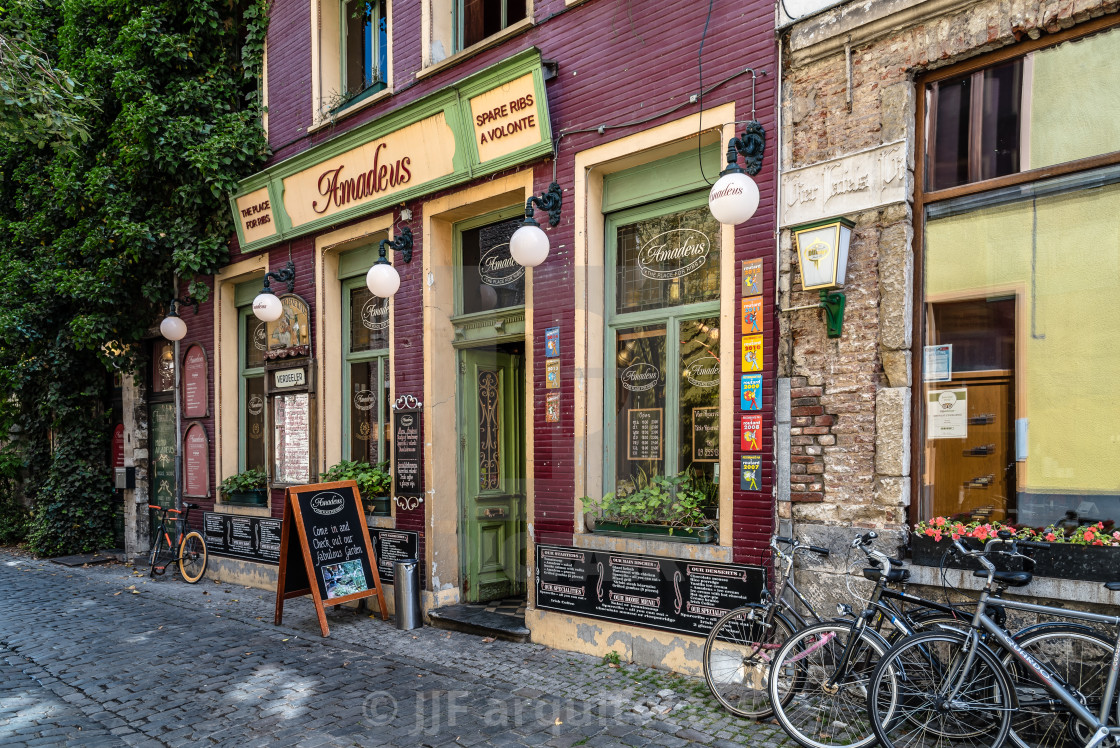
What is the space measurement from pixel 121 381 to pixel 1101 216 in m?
12.9

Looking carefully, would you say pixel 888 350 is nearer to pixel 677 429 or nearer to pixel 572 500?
pixel 677 429

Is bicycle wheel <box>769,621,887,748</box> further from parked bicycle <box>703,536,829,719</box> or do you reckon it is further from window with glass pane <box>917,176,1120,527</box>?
window with glass pane <box>917,176,1120,527</box>

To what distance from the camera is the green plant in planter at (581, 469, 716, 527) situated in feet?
18.6

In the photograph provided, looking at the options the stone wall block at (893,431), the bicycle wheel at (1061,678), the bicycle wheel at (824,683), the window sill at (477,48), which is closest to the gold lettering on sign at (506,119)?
the window sill at (477,48)

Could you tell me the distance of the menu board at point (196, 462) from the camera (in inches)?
416

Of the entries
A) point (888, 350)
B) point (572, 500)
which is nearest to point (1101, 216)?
point (888, 350)

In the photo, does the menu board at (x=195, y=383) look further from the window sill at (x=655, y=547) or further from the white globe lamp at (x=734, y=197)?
the white globe lamp at (x=734, y=197)

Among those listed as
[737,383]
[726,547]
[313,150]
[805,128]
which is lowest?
[726,547]

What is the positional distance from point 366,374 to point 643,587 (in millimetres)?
4487

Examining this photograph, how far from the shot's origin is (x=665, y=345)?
609 cm

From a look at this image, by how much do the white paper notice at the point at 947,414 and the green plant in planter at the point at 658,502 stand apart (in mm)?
1660

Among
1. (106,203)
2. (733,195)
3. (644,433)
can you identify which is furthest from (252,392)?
(733,195)

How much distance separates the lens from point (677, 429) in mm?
5977

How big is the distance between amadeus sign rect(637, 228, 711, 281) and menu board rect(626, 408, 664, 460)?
1.12 m
